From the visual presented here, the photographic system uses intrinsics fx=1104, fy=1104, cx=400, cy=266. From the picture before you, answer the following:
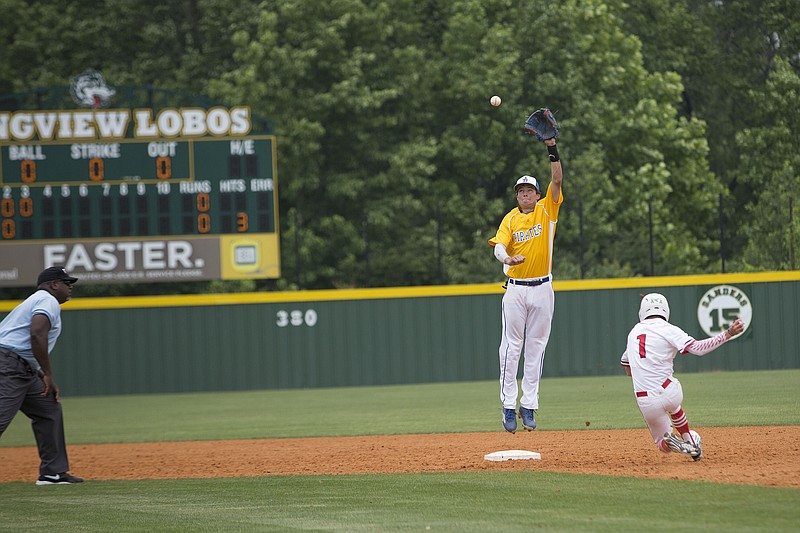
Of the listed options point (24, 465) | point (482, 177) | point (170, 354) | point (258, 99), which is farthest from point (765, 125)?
point (24, 465)

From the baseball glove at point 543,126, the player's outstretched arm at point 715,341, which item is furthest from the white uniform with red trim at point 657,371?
the baseball glove at point 543,126

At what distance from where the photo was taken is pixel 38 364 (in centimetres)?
859

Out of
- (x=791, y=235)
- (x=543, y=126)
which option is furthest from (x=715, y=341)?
(x=791, y=235)

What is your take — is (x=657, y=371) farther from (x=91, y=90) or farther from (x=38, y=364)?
(x=91, y=90)

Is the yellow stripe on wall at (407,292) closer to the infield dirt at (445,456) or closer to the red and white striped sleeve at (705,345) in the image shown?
the infield dirt at (445,456)

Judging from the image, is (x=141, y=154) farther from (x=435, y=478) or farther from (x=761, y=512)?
(x=761, y=512)

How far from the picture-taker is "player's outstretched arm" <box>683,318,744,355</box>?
713 centimetres

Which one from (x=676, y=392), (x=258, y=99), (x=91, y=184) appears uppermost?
(x=258, y=99)

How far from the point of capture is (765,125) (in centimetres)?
2917

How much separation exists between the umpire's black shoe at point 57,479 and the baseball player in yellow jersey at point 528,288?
3.60 meters

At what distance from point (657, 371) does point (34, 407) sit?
488cm

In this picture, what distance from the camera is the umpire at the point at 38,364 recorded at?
8.45 metres

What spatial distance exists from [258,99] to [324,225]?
12.8 feet

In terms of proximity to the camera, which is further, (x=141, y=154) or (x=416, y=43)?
(x=416, y=43)
